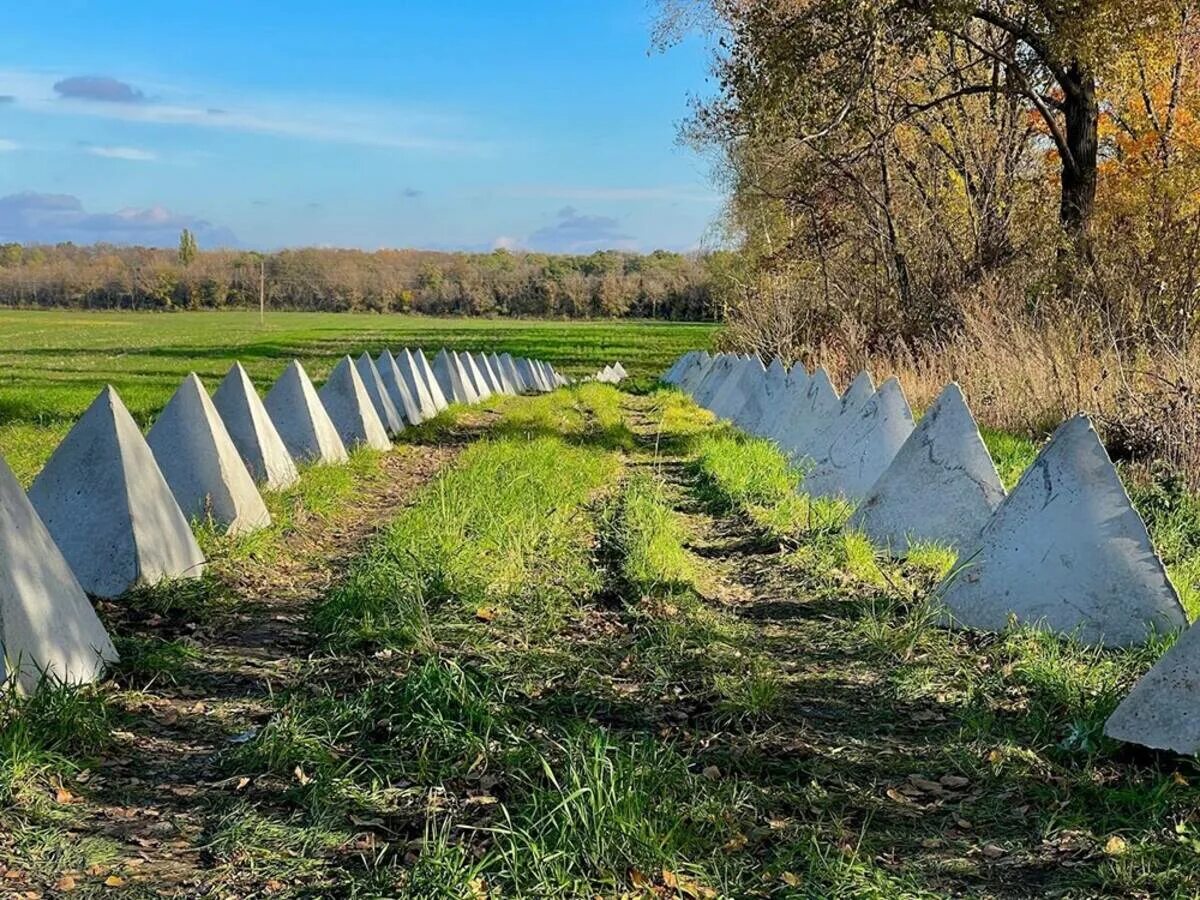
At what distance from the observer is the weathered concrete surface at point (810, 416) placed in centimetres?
1050

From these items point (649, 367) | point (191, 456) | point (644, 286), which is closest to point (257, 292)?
point (644, 286)

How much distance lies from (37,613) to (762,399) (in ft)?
37.3

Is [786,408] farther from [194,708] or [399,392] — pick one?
[194,708]

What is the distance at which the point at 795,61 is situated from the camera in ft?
53.4

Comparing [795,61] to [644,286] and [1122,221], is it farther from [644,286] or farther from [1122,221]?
[644,286]

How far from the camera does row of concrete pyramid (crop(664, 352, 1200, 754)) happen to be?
151 inches

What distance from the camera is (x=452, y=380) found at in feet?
67.5

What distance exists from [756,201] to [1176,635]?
23869mm

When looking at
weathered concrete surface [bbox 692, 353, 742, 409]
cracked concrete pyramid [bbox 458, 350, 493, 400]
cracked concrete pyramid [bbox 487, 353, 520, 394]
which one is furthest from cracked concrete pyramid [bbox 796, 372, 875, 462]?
cracked concrete pyramid [bbox 487, 353, 520, 394]

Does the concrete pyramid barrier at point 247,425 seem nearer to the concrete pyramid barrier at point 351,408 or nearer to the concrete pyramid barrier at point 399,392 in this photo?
the concrete pyramid barrier at point 351,408

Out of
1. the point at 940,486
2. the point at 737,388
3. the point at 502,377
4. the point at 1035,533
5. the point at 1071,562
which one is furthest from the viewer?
the point at 502,377

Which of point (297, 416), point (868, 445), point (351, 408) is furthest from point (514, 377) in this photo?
point (868, 445)

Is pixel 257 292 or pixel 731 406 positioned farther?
pixel 257 292

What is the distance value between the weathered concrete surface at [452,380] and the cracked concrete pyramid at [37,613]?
15.3m
